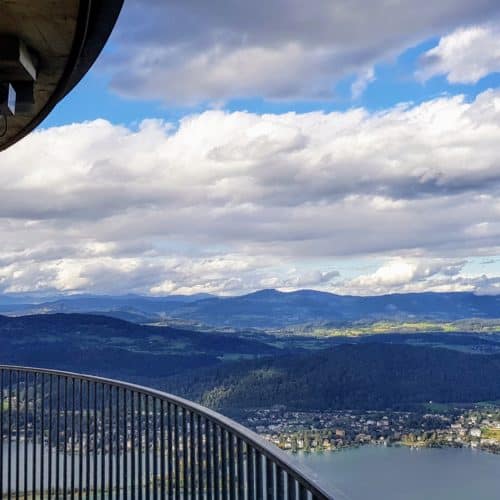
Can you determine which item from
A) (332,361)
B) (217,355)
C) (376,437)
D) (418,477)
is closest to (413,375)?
(332,361)

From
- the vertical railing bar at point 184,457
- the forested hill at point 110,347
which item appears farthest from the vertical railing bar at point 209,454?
the forested hill at point 110,347

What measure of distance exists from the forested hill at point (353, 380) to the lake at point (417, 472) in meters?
13.1

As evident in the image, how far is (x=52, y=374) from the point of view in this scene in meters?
4.98

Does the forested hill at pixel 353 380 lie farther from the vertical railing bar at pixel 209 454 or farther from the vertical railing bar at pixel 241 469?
the vertical railing bar at pixel 241 469

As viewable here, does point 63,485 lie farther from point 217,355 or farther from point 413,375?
point 217,355

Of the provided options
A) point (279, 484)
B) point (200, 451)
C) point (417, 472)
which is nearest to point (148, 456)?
point (200, 451)

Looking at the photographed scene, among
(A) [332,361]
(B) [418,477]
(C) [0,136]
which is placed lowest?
(B) [418,477]

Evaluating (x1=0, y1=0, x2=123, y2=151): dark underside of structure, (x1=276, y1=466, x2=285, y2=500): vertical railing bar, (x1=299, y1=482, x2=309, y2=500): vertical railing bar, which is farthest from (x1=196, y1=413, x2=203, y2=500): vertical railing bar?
(x1=0, y1=0, x2=123, y2=151): dark underside of structure

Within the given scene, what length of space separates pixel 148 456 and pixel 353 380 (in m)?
66.3

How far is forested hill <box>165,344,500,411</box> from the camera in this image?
60.2m

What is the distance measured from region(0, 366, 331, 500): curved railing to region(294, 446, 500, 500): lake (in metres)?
24.1

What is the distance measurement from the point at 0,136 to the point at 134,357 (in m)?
74.1

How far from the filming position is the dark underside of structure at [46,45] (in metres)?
3.07

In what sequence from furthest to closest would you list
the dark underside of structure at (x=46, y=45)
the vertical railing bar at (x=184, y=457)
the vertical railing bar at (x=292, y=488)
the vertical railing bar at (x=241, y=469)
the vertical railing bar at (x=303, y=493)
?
the vertical railing bar at (x=184, y=457) < the dark underside of structure at (x=46, y=45) < the vertical railing bar at (x=241, y=469) < the vertical railing bar at (x=292, y=488) < the vertical railing bar at (x=303, y=493)
